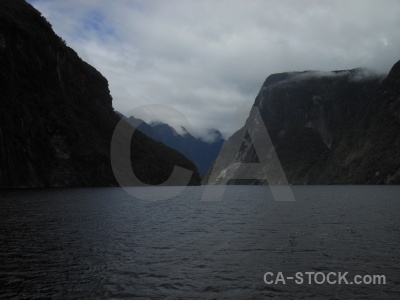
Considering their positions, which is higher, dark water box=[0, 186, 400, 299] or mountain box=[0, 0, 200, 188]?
mountain box=[0, 0, 200, 188]

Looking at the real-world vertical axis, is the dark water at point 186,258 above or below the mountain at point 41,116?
below

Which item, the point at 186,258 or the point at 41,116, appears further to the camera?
the point at 41,116

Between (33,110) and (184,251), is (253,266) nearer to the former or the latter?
(184,251)

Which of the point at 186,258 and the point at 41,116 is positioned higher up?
the point at 41,116

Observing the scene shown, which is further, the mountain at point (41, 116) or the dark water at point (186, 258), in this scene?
the mountain at point (41, 116)

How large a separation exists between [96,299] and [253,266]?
10401mm

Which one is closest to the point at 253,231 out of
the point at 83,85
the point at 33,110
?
the point at 33,110

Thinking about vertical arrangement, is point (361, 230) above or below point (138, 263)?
above

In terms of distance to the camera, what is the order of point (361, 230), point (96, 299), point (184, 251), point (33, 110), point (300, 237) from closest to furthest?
1. point (96, 299)
2. point (184, 251)
3. point (300, 237)
4. point (361, 230)
5. point (33, 110)

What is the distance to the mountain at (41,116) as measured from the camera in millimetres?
112688

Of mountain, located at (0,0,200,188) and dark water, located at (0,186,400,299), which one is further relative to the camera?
mountain, located at (0,0,200,188)

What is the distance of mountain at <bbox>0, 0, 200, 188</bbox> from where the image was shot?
113 metres

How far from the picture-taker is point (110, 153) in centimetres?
18300

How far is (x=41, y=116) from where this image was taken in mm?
133625
